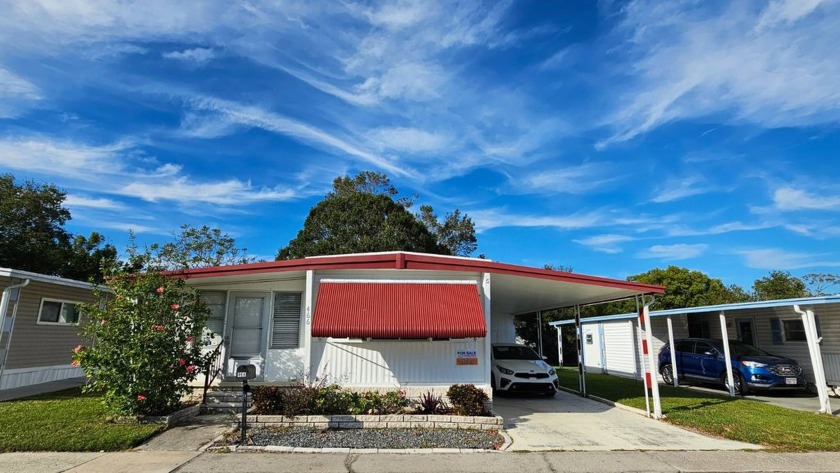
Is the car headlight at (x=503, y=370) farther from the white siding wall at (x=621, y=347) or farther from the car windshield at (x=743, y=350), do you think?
the white siding wall at (x=621, y=347)

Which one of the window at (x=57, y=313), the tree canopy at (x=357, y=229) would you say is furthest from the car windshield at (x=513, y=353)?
the tree canopy at (x=357, y=229)

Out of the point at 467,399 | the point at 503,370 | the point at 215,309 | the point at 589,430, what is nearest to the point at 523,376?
the point at 503,370

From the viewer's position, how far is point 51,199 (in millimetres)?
28141

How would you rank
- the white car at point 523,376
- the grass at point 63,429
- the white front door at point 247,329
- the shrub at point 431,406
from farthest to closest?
1. the white car at point 523,376
2. the white front door at point 247,329
3. the shrub at point 431,406
4. the grass at point 63,429

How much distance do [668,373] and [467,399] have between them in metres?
10.8

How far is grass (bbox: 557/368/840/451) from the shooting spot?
24.9ft

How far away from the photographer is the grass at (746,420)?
7586 millimetres

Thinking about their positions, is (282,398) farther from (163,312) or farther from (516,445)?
(516,445)

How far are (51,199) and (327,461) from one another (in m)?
30.9

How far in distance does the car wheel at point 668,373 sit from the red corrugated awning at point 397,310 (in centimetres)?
1037

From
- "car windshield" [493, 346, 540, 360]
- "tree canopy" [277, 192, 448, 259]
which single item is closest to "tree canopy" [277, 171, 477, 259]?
"tree canopy" [277, 192, 448, 259]

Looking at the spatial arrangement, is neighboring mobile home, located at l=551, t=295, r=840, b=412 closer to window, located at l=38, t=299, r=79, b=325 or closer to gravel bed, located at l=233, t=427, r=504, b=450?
gravel bed, located at l=233, t=427, r=504, b=450

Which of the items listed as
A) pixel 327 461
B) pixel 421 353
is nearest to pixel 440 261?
pixel 421 353

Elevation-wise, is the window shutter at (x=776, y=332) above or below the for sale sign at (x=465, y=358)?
above
